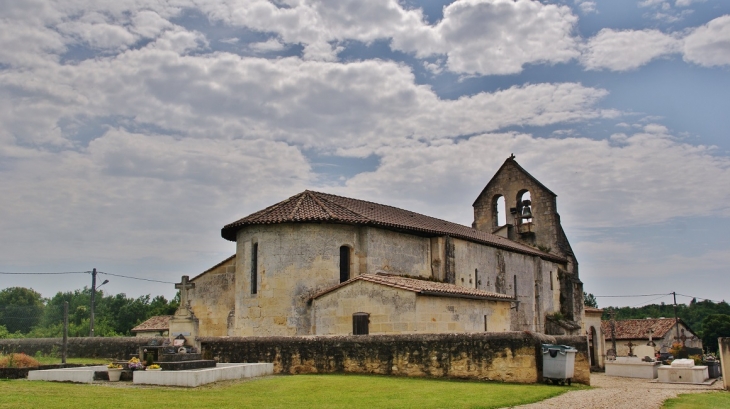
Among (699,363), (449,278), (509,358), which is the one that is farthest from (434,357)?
(699,363)

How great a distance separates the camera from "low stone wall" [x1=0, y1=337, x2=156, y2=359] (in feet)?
80.6

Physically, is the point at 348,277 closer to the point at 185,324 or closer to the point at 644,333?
the point at 185,324

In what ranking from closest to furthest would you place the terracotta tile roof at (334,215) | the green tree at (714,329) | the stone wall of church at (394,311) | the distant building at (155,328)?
1. the stone wall of church at (394,311)
2. the terracotta tile roof at (334,215)
3. the distant building at (155,328)
4. the green tree at (714,329)

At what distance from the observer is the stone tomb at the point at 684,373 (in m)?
21.7

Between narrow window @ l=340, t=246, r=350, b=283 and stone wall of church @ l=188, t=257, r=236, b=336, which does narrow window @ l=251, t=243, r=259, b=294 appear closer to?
narrow window @ l=340, t=246, r=350, b=283

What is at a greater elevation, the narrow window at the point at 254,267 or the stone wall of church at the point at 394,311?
the narrow window at the point at 254,267

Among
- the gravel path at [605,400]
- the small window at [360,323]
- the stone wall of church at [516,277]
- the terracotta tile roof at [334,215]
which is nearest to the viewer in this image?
the gravel path at [605,400]

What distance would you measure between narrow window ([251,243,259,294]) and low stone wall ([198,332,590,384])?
6239mm

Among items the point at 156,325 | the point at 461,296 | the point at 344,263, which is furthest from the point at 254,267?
the point at 156,325

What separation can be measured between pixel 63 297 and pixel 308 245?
76990 millimetres

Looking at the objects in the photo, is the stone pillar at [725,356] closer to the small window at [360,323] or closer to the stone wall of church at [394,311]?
the stone wall of church at [394,311]

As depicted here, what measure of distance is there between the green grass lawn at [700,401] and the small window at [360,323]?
9871 millimetres

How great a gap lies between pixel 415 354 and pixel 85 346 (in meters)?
15.8

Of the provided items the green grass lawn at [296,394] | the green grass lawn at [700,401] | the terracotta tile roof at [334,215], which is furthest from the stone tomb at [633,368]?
the green grass lawn at [296,394]
